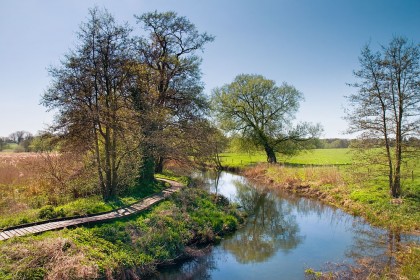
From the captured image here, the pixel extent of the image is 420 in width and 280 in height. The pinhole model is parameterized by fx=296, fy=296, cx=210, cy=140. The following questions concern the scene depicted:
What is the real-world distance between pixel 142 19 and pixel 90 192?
554 inches

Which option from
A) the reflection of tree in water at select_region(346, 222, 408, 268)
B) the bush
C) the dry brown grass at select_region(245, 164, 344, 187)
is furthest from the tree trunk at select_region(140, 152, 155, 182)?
the reflection of tree in water at select_region(346, 222, 408, 268)

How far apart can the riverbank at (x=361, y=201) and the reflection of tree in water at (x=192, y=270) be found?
3857 millimetres

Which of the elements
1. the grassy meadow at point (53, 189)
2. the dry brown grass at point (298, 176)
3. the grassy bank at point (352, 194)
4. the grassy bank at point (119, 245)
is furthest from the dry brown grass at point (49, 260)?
the dry brown grass at point (298, 176)

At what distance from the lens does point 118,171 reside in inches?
666

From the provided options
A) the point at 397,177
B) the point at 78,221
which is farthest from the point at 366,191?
the point at 78,221

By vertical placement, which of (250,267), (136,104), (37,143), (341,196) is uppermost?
(136,104)

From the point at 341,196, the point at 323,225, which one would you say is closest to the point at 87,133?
the point at 323,225

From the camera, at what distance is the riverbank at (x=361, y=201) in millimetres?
9797

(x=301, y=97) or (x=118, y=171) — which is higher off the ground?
(x=301, y=97)

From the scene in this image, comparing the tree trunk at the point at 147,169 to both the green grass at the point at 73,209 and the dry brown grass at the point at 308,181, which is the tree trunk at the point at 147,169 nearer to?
the green grass at the point at 73,209

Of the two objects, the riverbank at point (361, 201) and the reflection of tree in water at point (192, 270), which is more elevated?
the riverbank at point (361, 201)

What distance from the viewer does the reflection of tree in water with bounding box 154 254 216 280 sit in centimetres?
1030

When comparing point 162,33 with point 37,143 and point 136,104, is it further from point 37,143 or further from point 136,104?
point 37,143

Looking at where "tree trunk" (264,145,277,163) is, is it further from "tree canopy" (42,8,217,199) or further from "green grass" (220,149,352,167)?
"tree canopy" (42,8,217,199)
